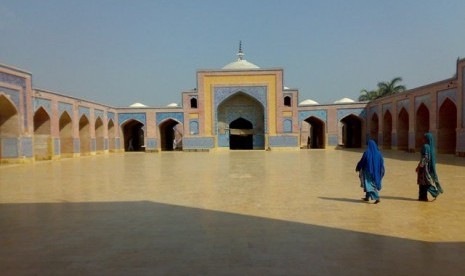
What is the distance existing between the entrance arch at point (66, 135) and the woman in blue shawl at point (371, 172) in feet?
60.2

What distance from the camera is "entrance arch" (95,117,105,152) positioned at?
77.4ft

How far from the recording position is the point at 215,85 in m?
24.5

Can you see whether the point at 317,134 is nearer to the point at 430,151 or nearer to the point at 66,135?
the point at 66,135

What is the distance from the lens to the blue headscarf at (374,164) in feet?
17.8

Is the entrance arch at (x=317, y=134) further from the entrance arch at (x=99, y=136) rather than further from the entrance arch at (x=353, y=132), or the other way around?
the entrance arch at (x=99, y=136)

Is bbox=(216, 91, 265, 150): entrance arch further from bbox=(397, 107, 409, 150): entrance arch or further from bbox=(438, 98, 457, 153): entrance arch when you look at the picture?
bbox=(438, 98, 457, 153): entrance arch

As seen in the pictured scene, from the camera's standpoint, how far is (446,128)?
1662cm

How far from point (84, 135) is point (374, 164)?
20519 mm

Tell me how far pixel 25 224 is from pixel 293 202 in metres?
3.74

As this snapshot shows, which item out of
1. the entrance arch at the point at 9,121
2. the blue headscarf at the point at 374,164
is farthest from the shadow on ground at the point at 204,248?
the entrance arch at the point at 9,121

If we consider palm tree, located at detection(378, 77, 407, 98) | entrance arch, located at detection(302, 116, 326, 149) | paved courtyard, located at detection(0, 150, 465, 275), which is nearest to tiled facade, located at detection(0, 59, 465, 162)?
entrance arch, located at detection(302, 116, 326, 149)

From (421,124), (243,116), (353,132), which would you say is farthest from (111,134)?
(421,124)

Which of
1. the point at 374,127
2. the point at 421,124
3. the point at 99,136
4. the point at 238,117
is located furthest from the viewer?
the point at 238,117

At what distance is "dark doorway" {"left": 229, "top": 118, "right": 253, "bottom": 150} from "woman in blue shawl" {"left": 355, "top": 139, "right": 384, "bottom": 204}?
20130mm
